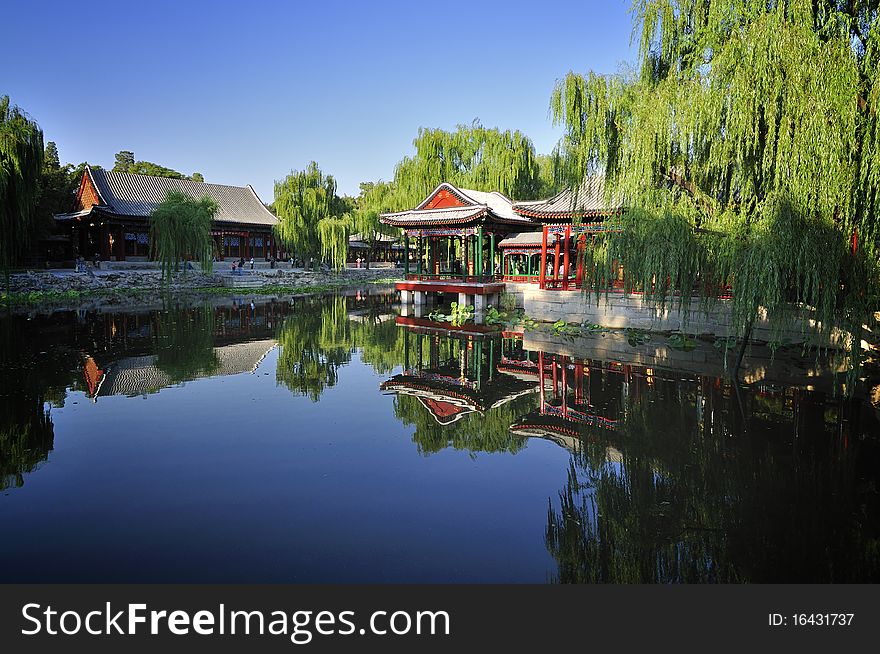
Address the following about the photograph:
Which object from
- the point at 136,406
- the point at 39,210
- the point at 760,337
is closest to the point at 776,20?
the point at 760,337

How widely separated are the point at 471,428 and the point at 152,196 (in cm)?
3121

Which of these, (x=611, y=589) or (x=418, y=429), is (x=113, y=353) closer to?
(x=418, y=429)

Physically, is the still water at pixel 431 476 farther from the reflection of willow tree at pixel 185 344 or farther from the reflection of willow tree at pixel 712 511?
the reflection of willow tree at pixel 185 344

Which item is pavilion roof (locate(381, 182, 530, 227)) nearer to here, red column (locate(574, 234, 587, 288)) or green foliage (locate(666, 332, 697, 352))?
red column (locate(574, 234, 587, 288))

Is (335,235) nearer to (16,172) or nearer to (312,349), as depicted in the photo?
(16,172)

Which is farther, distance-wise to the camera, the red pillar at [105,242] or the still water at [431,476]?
the red pillar at [105,242]

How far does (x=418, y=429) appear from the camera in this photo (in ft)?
22.6

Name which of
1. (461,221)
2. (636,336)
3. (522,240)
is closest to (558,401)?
(636,336)

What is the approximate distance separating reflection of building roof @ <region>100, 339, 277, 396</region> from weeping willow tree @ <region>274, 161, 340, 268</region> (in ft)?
63.3

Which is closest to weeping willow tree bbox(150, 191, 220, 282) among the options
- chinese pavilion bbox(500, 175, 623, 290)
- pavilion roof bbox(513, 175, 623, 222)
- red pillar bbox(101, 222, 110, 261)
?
red pillar bbox(101, 222, 110, 261)

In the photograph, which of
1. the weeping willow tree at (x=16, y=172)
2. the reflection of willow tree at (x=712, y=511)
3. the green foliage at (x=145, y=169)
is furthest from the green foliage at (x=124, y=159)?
the reflection of willow tree at (x=712, y=511)

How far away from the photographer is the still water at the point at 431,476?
3.80m

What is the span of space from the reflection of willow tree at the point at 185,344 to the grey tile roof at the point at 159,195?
554 inches

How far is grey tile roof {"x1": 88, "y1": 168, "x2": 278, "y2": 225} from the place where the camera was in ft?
97.0
